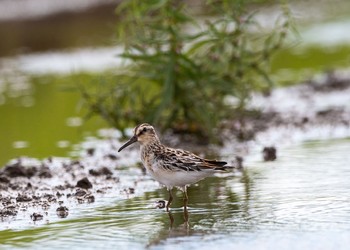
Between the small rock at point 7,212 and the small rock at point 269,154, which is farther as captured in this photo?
the small rock at point 269,154

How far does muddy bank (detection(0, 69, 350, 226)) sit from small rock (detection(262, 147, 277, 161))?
13 millimetres

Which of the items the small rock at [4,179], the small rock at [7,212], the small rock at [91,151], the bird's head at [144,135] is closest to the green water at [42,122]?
the small rock at [91,151]

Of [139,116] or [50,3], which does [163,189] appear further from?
[50,3]

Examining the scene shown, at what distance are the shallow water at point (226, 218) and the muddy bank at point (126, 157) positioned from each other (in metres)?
0.36

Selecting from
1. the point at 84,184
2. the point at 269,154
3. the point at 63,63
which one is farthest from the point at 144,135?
the point at 63,63

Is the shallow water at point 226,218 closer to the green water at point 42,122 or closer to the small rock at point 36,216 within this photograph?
the small rock at point 36,216

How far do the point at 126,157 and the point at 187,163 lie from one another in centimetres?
410

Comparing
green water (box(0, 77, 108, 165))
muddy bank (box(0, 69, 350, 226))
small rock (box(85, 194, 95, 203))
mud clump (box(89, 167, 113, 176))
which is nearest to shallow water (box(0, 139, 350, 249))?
small rock (box(85, 194, 95, 203))

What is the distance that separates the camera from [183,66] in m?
13.7

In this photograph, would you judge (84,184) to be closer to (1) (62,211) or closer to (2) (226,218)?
(1) (62,211)

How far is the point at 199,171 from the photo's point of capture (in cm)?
994

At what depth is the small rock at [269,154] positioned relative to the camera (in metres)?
13.0

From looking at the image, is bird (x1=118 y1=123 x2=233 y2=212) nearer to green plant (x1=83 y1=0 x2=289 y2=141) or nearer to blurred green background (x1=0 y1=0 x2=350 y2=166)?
green plant (x1=83 y1=0 x2=289 y2=141)

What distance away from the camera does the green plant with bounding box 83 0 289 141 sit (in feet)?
44.2
